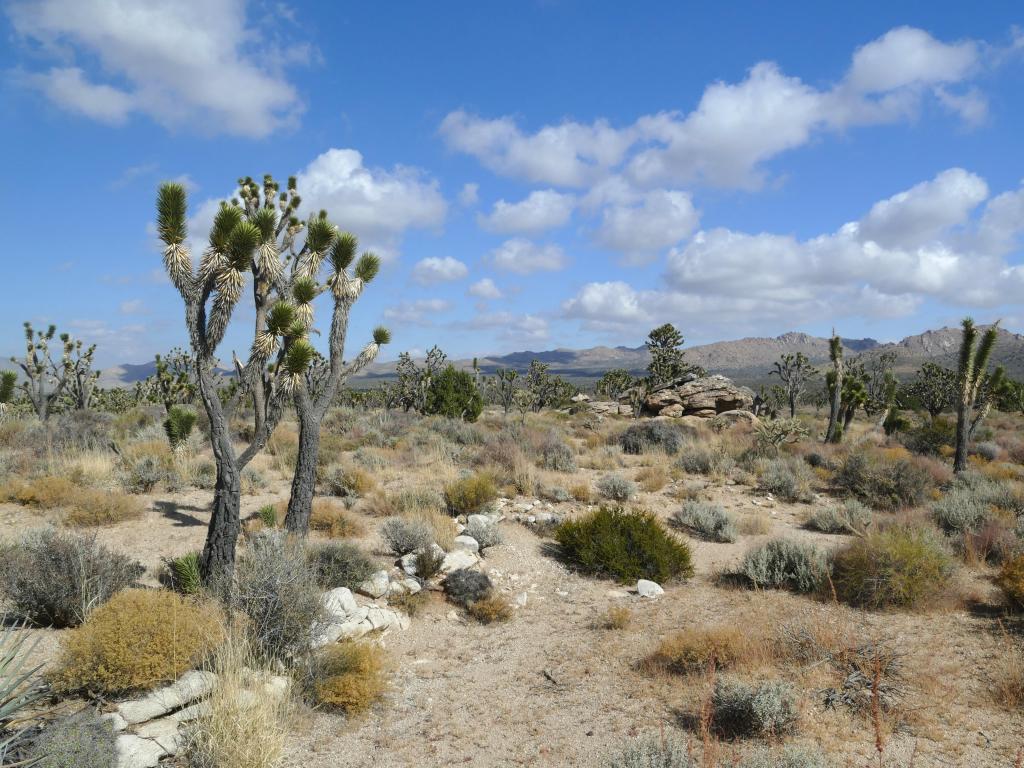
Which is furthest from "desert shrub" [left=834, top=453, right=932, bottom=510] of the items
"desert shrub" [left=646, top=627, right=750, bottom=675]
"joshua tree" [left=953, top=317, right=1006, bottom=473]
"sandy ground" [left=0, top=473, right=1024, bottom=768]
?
"desert shrub" [left=646, top=627, right=750, bottom=675]

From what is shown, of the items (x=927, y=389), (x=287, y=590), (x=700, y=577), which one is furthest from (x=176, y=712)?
(x=927, y=389)

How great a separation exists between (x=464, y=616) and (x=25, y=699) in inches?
195

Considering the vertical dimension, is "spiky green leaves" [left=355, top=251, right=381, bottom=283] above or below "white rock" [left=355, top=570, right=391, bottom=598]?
above

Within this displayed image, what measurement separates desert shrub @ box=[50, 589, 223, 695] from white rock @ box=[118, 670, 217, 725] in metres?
0.09

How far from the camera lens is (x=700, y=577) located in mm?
9422

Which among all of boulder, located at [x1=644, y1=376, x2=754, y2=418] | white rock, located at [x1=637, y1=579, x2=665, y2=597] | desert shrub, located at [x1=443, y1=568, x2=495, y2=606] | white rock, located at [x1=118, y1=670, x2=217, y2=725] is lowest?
white rock, located at [x1=637, y1=579, x2=665, y2=597]

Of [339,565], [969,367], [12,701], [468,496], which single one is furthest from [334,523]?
[969,367]

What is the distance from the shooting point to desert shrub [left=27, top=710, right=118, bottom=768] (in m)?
3.64

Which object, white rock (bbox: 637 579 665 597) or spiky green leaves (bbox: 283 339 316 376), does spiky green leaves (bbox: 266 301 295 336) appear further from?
white rock (bbox: 637 579 665 597)

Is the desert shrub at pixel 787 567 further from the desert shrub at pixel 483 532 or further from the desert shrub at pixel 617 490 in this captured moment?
the desert shrub at pixel 617 490

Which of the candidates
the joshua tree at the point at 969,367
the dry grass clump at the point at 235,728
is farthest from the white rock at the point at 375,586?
the joshua tree at the point at 969,367

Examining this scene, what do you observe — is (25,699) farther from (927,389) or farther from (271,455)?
(927,389)

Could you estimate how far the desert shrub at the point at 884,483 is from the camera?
13.1 m

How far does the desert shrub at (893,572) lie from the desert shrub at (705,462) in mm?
7605
